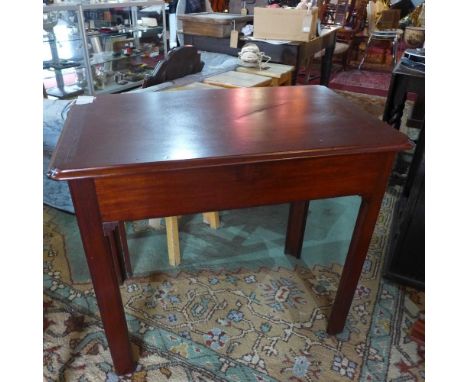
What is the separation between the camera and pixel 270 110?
1.00m

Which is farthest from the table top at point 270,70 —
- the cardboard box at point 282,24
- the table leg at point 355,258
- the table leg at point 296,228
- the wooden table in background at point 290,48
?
the table leg at point 355,258

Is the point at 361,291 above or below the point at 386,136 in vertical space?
below

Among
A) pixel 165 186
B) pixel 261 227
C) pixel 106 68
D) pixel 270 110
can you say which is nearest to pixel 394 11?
A: pixel 106 68

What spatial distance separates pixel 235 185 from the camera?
79cm

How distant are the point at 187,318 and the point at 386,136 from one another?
34.8 inches

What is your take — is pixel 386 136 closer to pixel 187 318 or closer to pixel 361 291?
pixel 361 291

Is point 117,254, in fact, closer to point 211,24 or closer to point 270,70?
point 270,70

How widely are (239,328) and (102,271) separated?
58 centimetres

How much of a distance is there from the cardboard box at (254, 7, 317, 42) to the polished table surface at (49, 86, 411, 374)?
2.01 metres

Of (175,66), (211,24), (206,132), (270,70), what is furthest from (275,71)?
(206,132)

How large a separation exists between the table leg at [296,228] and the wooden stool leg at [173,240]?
18.3 inches
